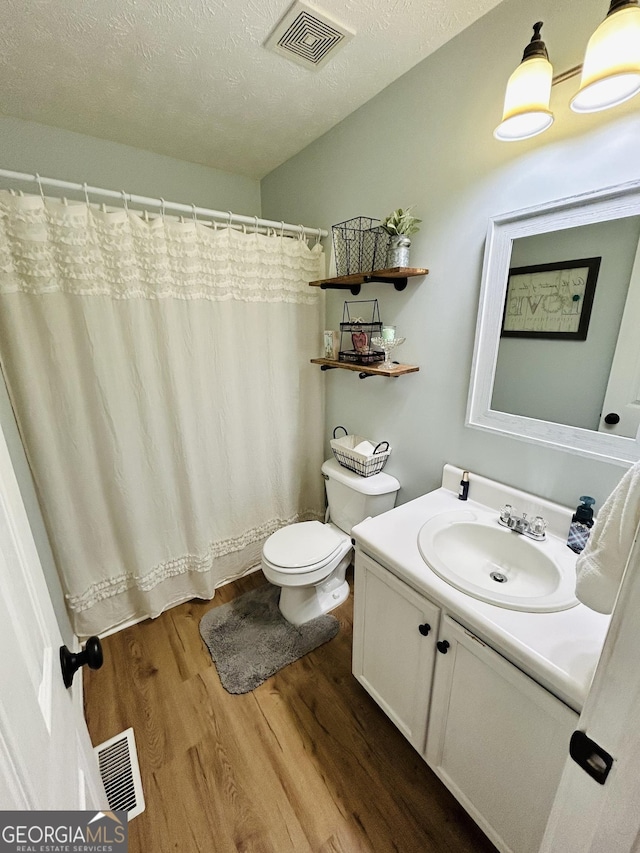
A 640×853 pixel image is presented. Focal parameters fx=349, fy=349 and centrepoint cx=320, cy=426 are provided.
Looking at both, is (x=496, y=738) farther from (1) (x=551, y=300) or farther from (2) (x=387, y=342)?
(2) (x=387, y=342)

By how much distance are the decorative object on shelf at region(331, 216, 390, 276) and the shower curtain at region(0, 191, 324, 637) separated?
344 millimetres

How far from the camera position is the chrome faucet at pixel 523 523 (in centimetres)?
111

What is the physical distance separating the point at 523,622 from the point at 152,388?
1590mm

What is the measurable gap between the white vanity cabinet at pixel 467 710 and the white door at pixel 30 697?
812 millimetres

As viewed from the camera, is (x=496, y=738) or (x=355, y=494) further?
(x=355, y=494)

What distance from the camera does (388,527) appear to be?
1183 mm

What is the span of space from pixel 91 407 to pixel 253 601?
1.26m

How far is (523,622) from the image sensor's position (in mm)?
820

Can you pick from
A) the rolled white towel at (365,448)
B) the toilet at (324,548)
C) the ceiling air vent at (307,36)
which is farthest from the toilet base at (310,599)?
the ceiling air vent at (307,36)

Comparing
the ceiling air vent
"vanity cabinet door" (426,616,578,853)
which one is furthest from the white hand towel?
the ceiling air vent

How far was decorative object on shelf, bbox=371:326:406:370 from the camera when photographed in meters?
1.52

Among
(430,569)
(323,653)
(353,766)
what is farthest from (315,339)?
(353,766)

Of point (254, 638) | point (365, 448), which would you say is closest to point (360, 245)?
point (365, 448)

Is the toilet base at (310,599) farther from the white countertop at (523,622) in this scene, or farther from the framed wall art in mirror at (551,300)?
the framed wall art in mirror at (551,300)
